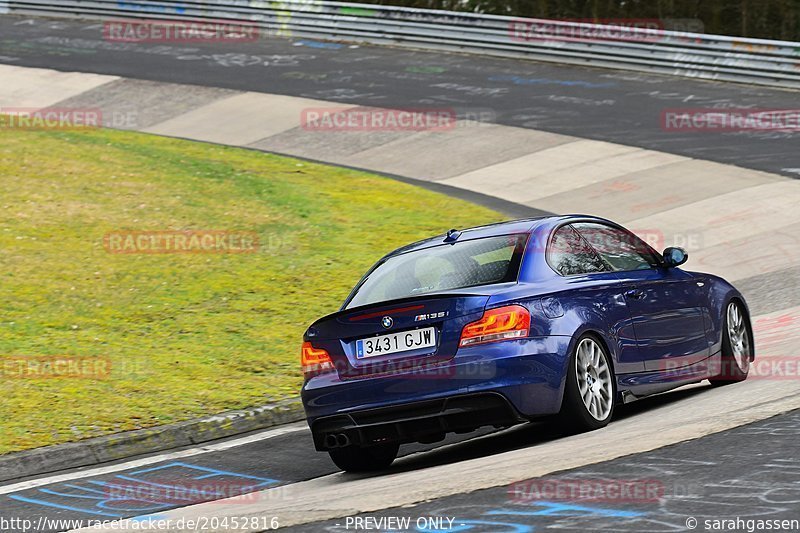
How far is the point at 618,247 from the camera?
29.4ft

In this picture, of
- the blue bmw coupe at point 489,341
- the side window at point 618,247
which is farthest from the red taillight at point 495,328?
the side window at point 618,247

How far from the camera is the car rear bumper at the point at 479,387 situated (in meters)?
7.42

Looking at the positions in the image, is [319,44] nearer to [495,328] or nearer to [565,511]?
[495,328]

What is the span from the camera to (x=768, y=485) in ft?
19.4

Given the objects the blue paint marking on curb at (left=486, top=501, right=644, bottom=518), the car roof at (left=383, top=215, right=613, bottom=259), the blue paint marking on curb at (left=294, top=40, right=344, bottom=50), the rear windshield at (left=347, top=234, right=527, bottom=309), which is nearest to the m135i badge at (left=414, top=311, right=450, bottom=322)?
the rear windshield at (left=347, top=234, right=527, bottom=309)

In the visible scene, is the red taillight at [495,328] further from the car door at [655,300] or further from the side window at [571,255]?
the car door at [655,300]

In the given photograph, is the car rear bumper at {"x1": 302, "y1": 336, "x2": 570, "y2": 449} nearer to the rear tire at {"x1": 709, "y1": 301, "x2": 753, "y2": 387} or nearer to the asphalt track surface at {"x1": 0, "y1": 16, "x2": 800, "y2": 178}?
the rear tire at {"x1": 709, "y1": 301, "x2": 753, "y2": 387}

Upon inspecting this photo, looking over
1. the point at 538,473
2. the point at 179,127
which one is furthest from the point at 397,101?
the point at 538,473

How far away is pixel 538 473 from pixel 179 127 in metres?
19.7

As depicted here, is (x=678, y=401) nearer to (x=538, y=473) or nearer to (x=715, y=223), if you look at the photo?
(x=538, y=473)

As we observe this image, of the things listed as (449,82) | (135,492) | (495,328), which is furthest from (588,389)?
(449,82)

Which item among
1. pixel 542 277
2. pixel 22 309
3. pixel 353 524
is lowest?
pixel 22 309

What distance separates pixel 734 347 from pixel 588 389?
2.18 metres

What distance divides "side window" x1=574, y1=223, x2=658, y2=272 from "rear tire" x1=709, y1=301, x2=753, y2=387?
89 cm
